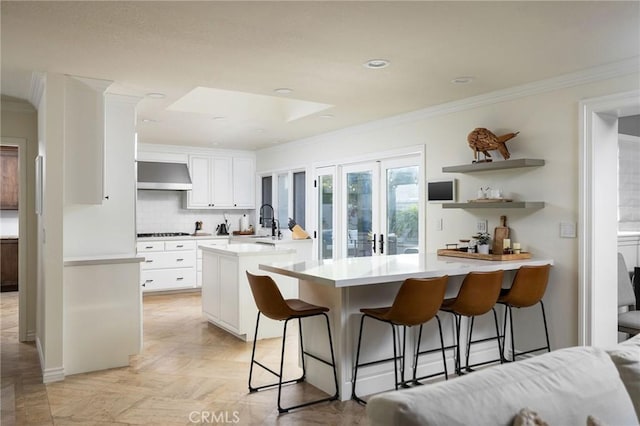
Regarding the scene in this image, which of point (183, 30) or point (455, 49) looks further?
point (455, 49)

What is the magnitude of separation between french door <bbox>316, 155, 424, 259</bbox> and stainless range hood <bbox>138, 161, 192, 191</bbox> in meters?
2.33

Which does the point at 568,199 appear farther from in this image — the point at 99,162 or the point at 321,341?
the point at 99,162

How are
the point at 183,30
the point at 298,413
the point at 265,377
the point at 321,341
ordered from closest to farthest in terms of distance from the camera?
the point at 183,30, the point at 298,413, the point at 321,341, the point at 265,377

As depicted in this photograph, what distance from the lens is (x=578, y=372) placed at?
1614 mm

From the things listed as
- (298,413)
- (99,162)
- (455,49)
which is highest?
(455,49)

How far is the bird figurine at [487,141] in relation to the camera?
431cm

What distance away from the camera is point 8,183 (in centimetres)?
826

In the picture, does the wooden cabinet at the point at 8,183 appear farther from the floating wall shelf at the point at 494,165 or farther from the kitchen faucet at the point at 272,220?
the floating wall shelf at the point at 494,165

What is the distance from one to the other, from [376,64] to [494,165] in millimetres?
1446

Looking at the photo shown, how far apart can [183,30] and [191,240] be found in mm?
5386

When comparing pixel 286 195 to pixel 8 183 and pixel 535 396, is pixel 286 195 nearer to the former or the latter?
pixel 8 183

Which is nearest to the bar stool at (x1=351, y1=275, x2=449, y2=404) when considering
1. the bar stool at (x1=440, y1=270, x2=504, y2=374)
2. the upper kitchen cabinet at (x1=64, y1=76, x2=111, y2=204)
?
the bar stool at (x1=440, y1=270, x2=504, y2=374)

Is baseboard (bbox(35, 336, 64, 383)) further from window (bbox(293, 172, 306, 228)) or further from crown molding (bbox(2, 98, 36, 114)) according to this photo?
window (bbox(293, 172, 306, 228))

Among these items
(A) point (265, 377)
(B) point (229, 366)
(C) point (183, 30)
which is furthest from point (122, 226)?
(C) point (183, 30)
